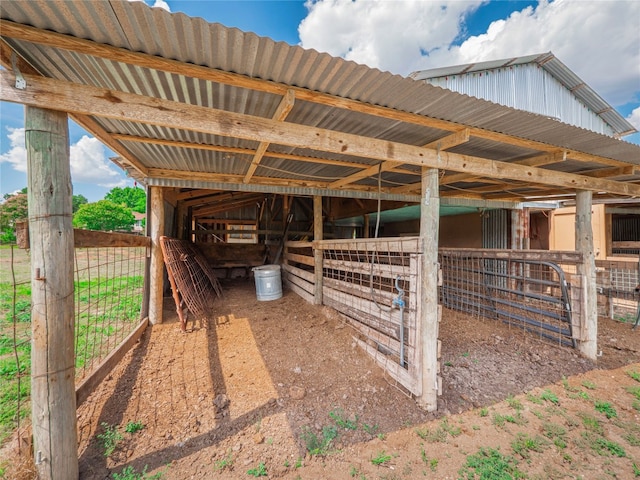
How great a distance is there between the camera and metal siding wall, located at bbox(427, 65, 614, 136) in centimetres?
926

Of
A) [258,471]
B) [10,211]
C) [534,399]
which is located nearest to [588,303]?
[534,399]

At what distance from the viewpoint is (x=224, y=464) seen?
1832 millimetres

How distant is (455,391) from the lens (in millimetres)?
2768

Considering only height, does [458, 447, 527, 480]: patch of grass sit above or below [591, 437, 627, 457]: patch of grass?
above

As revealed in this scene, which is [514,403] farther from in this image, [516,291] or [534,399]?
[516,291]

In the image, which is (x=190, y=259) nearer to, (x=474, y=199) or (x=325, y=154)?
(x=325, y=154)

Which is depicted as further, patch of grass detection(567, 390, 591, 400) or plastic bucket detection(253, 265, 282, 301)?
plastic bucket detection(253, 265, 282, 301)

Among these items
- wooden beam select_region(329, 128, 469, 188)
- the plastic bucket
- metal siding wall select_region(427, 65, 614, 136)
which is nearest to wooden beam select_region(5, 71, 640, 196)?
wooden beam select_region(329, 128, 469, 188)

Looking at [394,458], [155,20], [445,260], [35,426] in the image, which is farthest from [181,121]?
[445,260]

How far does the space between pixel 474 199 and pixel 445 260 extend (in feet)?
5.24

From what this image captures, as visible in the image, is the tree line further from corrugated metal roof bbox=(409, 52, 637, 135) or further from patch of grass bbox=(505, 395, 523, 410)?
corrugated metal roof bbox=(409, 52, 637, 135)

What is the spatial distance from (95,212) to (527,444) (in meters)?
40.4

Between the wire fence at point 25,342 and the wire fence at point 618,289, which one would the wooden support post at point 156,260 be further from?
the wire fence at point 618,289

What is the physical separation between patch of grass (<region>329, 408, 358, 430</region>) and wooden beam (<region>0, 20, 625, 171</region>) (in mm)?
2608
